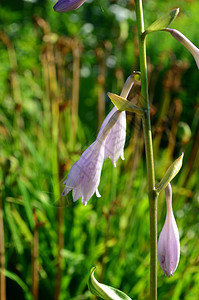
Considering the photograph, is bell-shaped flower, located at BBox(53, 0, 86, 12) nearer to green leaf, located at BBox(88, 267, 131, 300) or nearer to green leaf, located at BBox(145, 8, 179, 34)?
green leaf, located at BBox(145, 8, 179, 34)

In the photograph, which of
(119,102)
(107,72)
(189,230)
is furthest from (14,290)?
(107,72)

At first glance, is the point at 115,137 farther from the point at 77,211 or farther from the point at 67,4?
the point at 77,211

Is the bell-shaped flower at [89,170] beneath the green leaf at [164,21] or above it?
beneath

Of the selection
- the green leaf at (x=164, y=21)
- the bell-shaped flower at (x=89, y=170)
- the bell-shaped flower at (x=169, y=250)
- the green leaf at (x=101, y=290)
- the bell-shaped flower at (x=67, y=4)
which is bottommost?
the green leaf at (x=101, y=290)

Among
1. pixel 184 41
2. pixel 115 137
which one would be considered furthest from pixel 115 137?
pixel 184 41

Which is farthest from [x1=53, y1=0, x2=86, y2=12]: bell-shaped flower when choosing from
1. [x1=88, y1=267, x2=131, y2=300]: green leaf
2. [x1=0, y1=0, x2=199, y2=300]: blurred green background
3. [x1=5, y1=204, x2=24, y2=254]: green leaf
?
[x1=5, y1=204, x2=24, y2=254]: green leaf

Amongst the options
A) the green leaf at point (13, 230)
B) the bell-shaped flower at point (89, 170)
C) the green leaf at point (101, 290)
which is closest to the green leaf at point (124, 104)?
the bell-shaped flower at point (89, 170)

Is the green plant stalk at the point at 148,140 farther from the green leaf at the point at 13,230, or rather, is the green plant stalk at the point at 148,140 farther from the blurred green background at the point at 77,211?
the green leaf at the point at 13,230

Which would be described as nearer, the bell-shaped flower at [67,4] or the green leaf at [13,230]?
the bell-shaped flower at [67,4]

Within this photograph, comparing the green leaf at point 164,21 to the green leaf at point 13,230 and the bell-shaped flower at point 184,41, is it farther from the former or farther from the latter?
the green leaf at point 13,230
